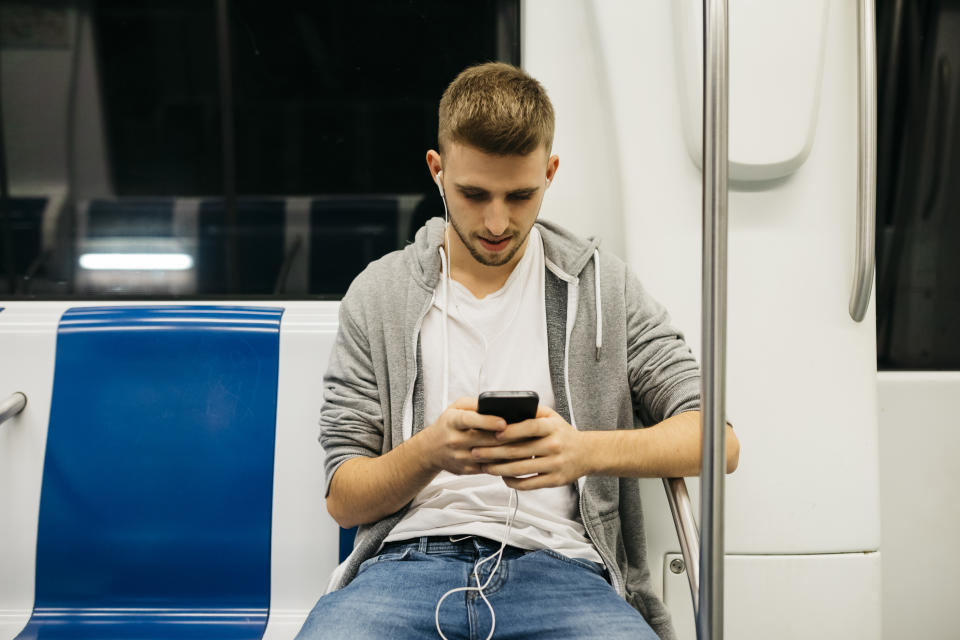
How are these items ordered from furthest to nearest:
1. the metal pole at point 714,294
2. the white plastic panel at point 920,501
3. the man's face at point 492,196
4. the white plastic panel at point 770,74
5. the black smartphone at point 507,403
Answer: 1. the white plastic panel at point 920,501
2. the white plastic panel at point 770,74
3. the man's face at point 492,196
4. the black smartphone at point 507,403
5. the metal pole at point 714,294

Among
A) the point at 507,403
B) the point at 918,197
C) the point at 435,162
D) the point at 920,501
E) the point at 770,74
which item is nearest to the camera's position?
the point at 507,403

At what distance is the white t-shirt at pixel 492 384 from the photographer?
1368 mm

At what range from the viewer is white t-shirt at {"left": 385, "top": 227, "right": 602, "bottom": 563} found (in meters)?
1.37

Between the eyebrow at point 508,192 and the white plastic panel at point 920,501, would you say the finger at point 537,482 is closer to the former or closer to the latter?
the eyebrow at point 508,192

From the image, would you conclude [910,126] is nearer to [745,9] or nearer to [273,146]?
[745,9]

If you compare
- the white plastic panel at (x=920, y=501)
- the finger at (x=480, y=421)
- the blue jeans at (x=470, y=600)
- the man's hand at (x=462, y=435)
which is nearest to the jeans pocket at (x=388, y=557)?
Answer: the blue jeans at (x=470, y=600)

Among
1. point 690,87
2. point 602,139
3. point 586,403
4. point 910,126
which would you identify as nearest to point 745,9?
point 690,87

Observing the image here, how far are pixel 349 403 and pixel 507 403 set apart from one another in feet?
1.39

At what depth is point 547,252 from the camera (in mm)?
1516

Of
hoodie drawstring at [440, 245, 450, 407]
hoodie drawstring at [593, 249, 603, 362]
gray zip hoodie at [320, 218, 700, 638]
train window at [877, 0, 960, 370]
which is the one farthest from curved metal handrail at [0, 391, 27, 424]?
train window at [877, 0, 960, 370]

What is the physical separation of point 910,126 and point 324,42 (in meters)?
19.1

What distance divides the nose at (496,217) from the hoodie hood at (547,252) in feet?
0.66

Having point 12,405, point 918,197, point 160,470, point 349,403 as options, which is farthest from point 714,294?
point 918,197

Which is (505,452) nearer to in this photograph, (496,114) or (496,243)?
(496,243)
